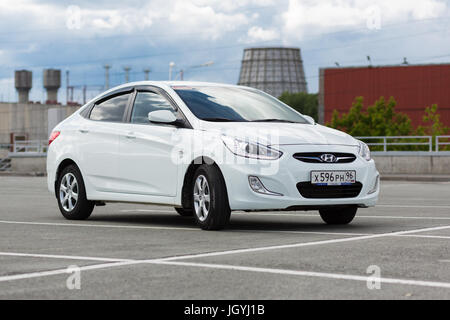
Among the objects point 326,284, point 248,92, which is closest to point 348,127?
point 248,92

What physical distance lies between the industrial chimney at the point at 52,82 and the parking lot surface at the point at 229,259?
446 feet

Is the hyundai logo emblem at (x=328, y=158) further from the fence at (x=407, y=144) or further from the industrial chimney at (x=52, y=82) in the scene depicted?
the industrial chimney at (x=52, y=82)

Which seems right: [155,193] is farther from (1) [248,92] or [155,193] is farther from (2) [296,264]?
(2) [296,264]

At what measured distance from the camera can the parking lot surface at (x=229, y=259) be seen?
543cm

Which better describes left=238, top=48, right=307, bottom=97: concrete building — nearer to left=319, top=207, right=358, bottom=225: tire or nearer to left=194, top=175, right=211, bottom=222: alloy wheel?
left=319, top=207, right=358, bottom=225: tire

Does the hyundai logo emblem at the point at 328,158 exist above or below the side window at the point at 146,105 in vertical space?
below

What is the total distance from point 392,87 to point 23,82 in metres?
72.7

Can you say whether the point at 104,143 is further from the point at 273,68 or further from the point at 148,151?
the point at 273,68

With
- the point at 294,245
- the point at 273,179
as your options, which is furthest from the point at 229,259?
the point at 273,179

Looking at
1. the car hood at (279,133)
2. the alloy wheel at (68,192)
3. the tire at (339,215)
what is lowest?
the tire at (339,215)

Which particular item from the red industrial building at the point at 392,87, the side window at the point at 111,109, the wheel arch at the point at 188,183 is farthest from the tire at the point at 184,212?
the red industrial building at the point at 392,87

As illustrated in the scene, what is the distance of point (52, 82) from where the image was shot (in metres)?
144
